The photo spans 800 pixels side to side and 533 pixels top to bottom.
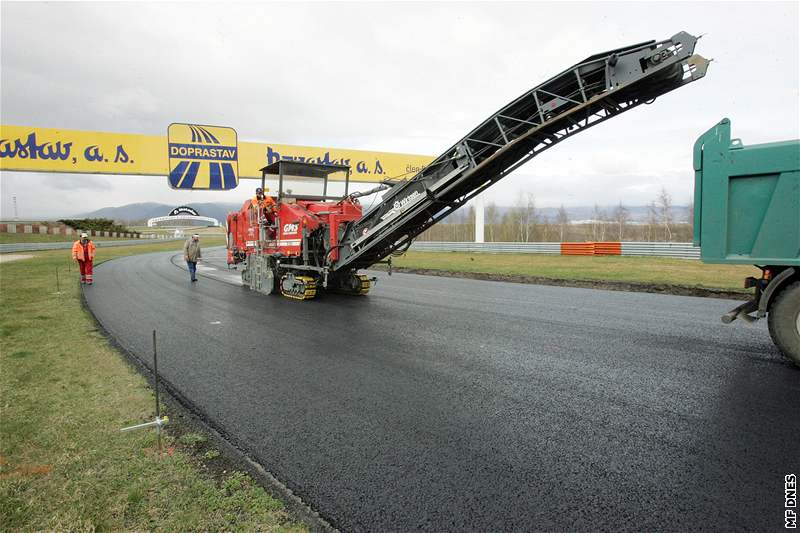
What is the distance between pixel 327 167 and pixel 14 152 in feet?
54.5

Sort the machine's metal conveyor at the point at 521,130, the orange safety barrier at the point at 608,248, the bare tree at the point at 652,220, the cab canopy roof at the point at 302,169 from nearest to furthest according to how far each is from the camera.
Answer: the machine's metal conveyor at the point at 521,130
the cab canopy roof at the point at 302,169
the orange safety barrier at the point at 608,248
the bare tree at the point at 652,220

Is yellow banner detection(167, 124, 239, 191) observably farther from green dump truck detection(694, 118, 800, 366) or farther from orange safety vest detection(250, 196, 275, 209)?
green dump truck detection(694, 118, 800, 366)

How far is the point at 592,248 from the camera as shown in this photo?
23.2 meters

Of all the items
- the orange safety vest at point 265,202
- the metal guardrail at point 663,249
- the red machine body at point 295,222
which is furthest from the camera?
the metal guardrail at point 663,249

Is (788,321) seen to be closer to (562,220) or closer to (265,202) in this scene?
(265,202)

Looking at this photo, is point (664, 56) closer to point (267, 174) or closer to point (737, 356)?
point (737, 356)

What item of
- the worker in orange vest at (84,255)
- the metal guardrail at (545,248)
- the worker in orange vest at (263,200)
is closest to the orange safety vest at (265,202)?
the worker in orange vest at (263,200)

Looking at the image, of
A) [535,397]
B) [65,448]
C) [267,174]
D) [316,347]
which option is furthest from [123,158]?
[535,397]

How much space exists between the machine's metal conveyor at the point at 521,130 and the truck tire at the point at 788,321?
2.88m

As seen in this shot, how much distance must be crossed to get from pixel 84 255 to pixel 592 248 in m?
22.3

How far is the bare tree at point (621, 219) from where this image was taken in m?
43.6

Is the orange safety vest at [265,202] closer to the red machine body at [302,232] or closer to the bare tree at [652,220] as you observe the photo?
the red machine body at [302,232]

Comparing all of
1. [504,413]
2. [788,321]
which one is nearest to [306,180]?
[504,413]
